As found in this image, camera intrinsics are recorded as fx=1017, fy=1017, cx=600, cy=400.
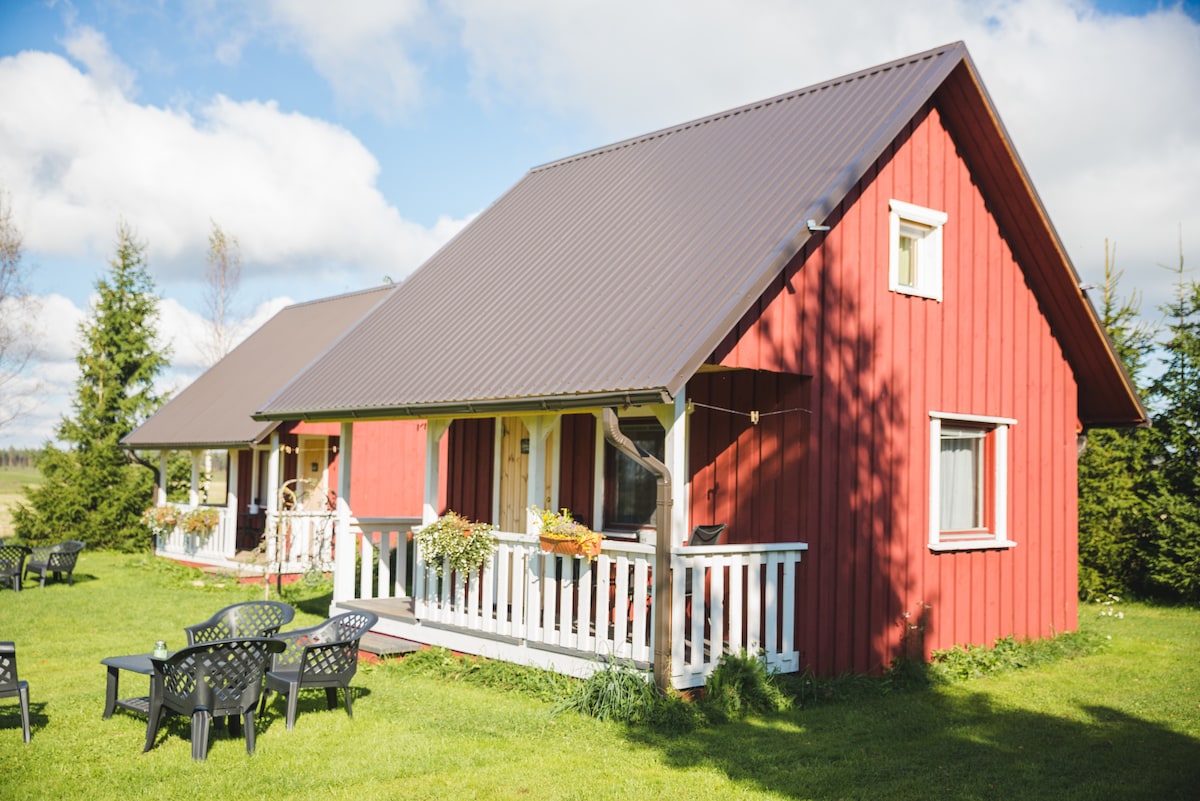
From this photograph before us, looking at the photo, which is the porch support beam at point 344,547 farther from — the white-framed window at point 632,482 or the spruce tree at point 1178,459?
the spruce tree at point 1178,459

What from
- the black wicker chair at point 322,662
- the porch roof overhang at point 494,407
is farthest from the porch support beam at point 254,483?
the black wicker chair at point 322,662

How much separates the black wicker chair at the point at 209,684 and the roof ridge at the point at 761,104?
875cm

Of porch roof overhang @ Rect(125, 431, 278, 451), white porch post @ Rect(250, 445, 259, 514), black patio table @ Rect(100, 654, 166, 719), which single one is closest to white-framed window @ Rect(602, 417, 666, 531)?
black patio table @ Rect(100, 654, 166, 719)

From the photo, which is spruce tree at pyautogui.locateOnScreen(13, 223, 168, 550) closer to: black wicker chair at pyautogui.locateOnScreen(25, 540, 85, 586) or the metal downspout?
black wicker chair at pyautogui.locateOnScreen(25, 540, 85, 586)

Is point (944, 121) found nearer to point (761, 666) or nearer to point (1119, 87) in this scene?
point (761, 666)

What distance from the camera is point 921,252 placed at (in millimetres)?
11047

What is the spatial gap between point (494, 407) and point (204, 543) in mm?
15339

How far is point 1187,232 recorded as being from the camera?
17.8m

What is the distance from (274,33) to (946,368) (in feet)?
35.2

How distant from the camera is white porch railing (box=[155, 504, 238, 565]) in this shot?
21.6m

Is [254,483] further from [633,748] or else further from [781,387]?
[633,748]

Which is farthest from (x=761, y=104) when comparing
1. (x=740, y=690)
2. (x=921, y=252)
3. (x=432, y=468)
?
(x=740, y=690)

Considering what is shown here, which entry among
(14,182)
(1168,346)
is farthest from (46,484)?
(1168,346)

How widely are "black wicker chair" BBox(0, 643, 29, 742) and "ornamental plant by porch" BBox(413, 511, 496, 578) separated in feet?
12.3
